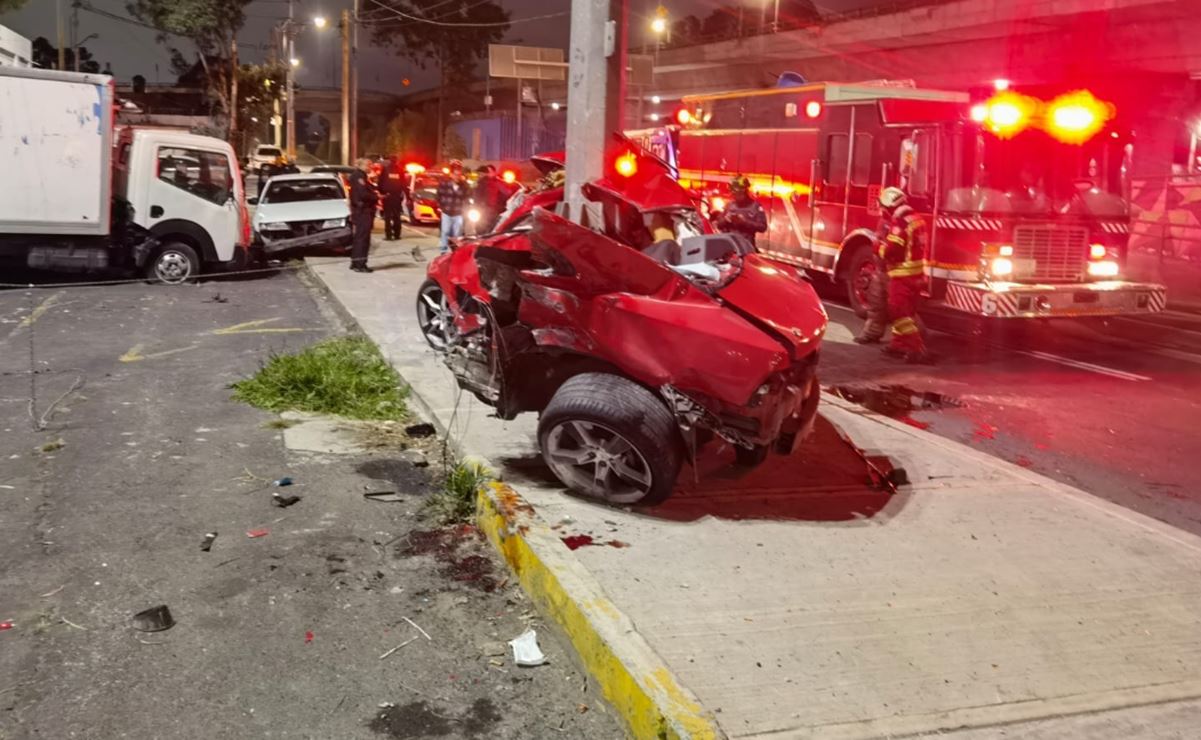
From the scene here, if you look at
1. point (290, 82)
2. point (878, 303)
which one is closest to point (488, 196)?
point (878, 303)

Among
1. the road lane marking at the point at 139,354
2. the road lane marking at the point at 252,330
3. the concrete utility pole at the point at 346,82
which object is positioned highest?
the concrete utility pole at the point at 346,82

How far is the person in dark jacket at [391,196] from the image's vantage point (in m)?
18.3

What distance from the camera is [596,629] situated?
3.63 meters

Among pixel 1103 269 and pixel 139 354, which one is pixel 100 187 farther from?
pixel 1103 269

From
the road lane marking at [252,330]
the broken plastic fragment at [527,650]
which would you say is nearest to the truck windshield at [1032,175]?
the road lane marking at [252,330]

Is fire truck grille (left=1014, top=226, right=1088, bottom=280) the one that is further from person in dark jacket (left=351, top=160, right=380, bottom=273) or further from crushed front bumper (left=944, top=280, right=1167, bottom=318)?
person in dark jacket (left=351, top=160, right=380, bottom=273)

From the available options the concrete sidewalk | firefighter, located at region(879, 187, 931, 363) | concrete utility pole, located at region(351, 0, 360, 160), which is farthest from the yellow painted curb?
concrete utility pole, located at region(351, 0, 360, 160)

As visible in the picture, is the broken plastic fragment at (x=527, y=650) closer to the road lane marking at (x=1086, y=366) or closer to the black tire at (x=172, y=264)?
the road lane marking at (x=1086, y=366)

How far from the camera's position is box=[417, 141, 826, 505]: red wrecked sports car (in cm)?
491

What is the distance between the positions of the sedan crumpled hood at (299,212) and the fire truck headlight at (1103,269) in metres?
11.5

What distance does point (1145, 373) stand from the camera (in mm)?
10008

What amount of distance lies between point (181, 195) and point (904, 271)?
9.37 metres

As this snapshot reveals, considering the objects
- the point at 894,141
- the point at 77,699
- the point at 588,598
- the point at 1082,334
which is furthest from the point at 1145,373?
the point at 77,699

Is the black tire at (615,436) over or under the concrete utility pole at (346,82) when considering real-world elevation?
under
